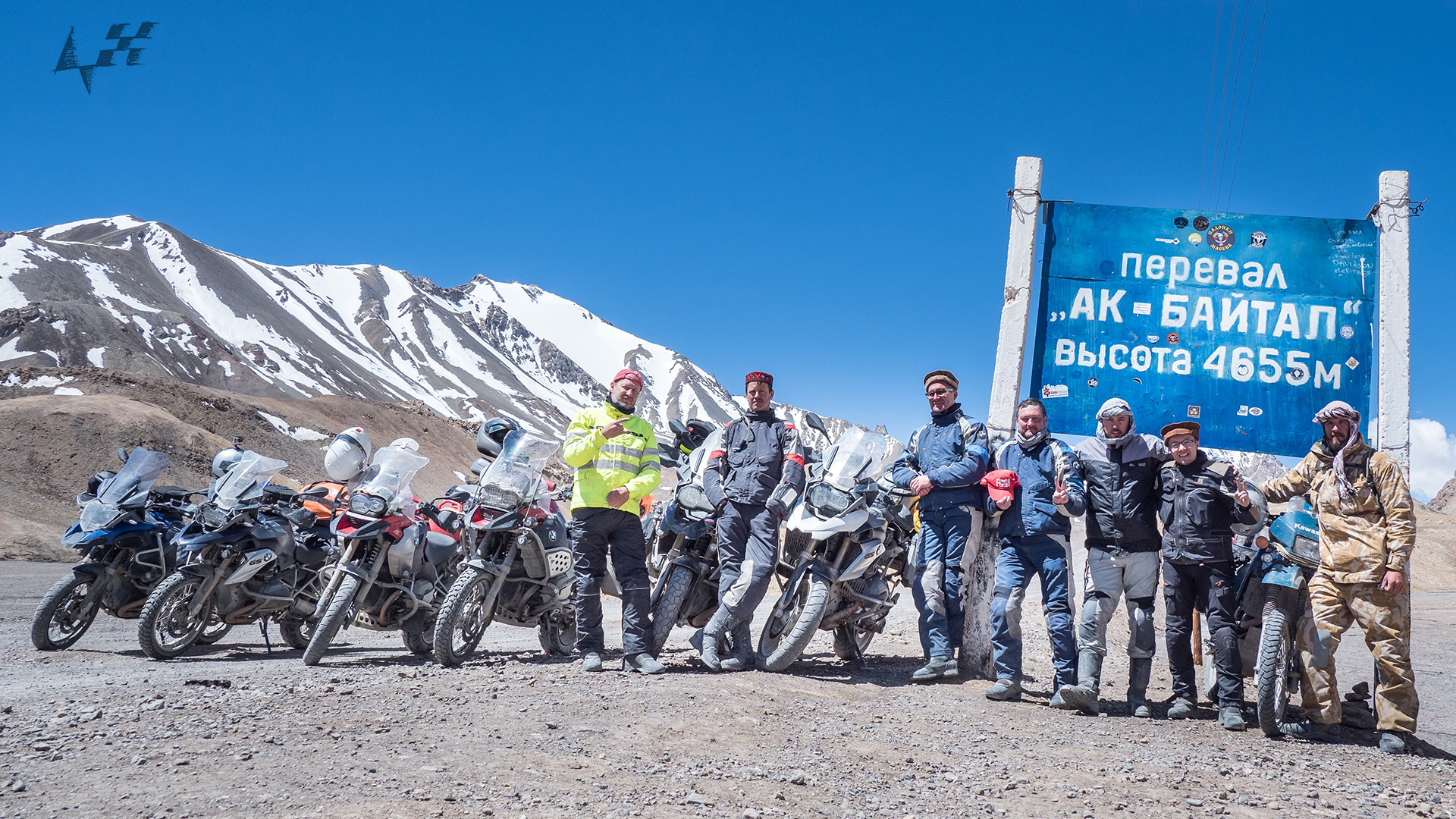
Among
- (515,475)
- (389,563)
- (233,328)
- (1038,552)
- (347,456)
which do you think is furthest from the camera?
(233,328)

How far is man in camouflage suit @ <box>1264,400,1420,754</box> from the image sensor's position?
4.86m

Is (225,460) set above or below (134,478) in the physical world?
above

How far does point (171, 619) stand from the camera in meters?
6.55

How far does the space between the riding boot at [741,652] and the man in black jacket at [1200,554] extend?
2527 millimetres

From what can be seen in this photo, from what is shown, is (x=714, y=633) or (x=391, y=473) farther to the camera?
(x=391, y=473)

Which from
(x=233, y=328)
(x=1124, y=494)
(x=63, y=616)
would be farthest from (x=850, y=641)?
(x=233, y=328)

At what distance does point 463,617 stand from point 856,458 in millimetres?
2783

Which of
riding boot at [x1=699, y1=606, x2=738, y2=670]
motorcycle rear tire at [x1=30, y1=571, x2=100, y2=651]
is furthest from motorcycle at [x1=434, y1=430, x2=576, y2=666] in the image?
motorcycle rear tire at [x1=30, y1=571, x2=100, y2=651]

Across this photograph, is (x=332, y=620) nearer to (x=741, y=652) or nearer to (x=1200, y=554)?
(x=741, y=652)

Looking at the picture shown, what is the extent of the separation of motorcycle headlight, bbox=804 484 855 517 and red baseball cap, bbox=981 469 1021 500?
2.81 ft

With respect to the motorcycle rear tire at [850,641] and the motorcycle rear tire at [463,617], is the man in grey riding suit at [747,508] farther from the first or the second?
the motorcycle rear tire at [463,617]

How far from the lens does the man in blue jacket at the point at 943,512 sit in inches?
240

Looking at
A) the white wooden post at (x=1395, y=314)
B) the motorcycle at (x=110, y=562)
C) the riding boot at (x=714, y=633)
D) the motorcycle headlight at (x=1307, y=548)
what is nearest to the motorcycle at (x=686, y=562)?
the riding boot at (x=714, y=633)

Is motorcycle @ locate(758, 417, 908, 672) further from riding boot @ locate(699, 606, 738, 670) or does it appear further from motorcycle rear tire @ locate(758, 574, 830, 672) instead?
riding boot @ locate(699, 606, 738, 670)
